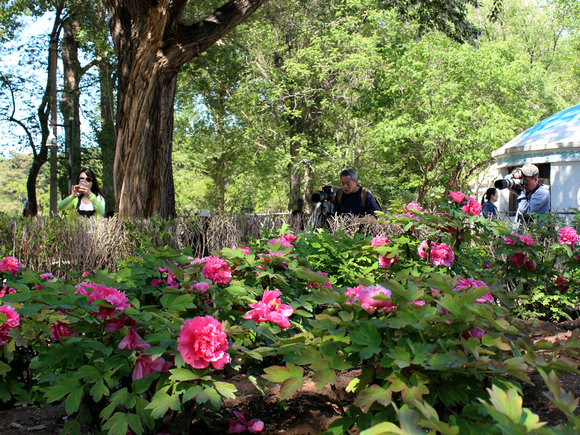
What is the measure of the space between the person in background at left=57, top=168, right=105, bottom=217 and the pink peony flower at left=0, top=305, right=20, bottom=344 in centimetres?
511

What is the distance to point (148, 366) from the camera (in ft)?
6.81

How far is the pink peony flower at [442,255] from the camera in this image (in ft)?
11.8

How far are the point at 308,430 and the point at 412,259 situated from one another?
5.97 ft

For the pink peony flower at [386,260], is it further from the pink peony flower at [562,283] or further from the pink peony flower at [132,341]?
the pink peony flower at [562,283]

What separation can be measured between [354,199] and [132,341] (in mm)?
5446

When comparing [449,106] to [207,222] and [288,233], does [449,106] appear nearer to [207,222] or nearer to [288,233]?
[207,222]

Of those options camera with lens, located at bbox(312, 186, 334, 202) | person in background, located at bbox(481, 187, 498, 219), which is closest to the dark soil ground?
camera with lens, located at bbox(312, 186, 334, 202)

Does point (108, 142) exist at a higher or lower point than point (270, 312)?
higher

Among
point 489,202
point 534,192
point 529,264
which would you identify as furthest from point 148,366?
point 489,202

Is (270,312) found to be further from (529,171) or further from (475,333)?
(529,171)

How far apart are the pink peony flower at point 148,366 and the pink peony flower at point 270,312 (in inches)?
18.9

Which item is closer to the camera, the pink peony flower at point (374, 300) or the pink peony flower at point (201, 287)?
the pink peony flower at point (374, 300)

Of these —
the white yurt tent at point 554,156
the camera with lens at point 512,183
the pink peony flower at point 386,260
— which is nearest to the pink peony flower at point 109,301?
the pink peony flower at point 386,260

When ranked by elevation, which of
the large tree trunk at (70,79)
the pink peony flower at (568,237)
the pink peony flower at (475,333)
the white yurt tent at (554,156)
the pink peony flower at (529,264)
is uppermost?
the large tree trunk at (70,79)
